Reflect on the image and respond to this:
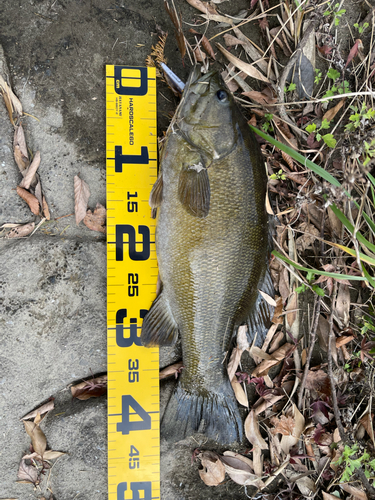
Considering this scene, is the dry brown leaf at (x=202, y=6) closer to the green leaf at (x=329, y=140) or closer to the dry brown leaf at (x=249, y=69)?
the dry brown leaf at (x=249, y=69)

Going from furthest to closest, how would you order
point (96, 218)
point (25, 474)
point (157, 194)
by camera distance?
point (96, 218) → point (25, 474) → point (157, 194)

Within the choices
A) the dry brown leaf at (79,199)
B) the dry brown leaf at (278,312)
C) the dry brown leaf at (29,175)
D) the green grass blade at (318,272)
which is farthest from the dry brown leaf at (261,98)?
the dry brown leaf at (29,175)

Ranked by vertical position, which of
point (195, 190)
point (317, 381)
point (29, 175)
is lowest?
point (317, 381)

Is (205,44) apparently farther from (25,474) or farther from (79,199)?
(25,474)

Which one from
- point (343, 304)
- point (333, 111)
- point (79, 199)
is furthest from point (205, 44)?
point (343, 304)

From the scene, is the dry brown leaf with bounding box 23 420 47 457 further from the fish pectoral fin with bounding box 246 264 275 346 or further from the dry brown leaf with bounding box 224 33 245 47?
the dry brown leaf with bounding box 224 33 245 47

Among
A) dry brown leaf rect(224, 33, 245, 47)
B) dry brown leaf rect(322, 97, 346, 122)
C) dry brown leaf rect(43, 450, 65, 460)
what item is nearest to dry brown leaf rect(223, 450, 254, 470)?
dry brown leaf rect(43, 450, 65, 460)

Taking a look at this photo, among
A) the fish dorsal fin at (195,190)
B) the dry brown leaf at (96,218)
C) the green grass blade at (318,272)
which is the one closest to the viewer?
the fish dorsal fin at (195,190)

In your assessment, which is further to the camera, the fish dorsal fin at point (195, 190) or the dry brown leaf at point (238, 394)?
the dry brown leaf at point (238, 394)

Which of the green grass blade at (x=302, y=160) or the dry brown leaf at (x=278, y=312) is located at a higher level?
the green grass blade at (x=302, y=160)
